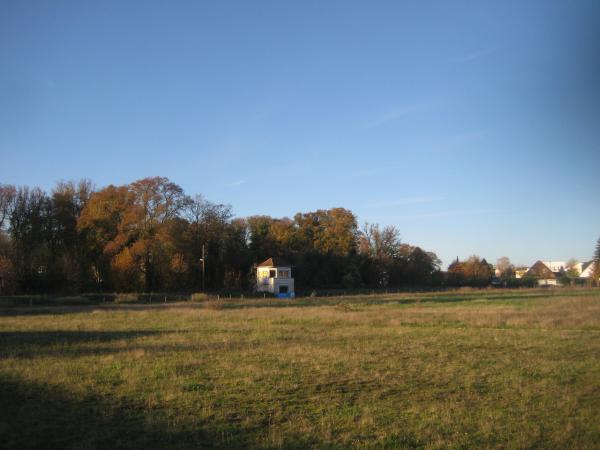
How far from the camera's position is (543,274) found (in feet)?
400

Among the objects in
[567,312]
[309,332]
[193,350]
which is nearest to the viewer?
[193,350]

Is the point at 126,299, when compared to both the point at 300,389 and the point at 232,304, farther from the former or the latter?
the point at 300,389

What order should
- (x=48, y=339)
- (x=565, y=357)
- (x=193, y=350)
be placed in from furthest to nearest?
(x=48, y=339), (x=193, y=350), (x=565, y=357)

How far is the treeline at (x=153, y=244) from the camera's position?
55.4 metres

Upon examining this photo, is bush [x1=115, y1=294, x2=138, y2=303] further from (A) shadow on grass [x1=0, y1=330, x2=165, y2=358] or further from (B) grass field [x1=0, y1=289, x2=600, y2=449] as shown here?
(B) grass field [x1=0, y1=289, x2=600, y2=449]

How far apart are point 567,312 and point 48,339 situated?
28795 millimetres

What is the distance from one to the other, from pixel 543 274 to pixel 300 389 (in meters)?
127

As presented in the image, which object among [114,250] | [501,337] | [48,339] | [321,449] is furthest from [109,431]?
[114,250]

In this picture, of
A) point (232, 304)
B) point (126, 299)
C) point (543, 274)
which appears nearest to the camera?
point (232, 304)

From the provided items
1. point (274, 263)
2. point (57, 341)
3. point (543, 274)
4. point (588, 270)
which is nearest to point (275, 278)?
point (274, 263)

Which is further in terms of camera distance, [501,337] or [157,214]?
[157,214]

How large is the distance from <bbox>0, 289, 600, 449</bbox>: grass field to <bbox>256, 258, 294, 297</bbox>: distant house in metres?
45.4

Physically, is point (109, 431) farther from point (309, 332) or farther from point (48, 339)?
point (309, 332)

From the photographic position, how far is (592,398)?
10250mm
